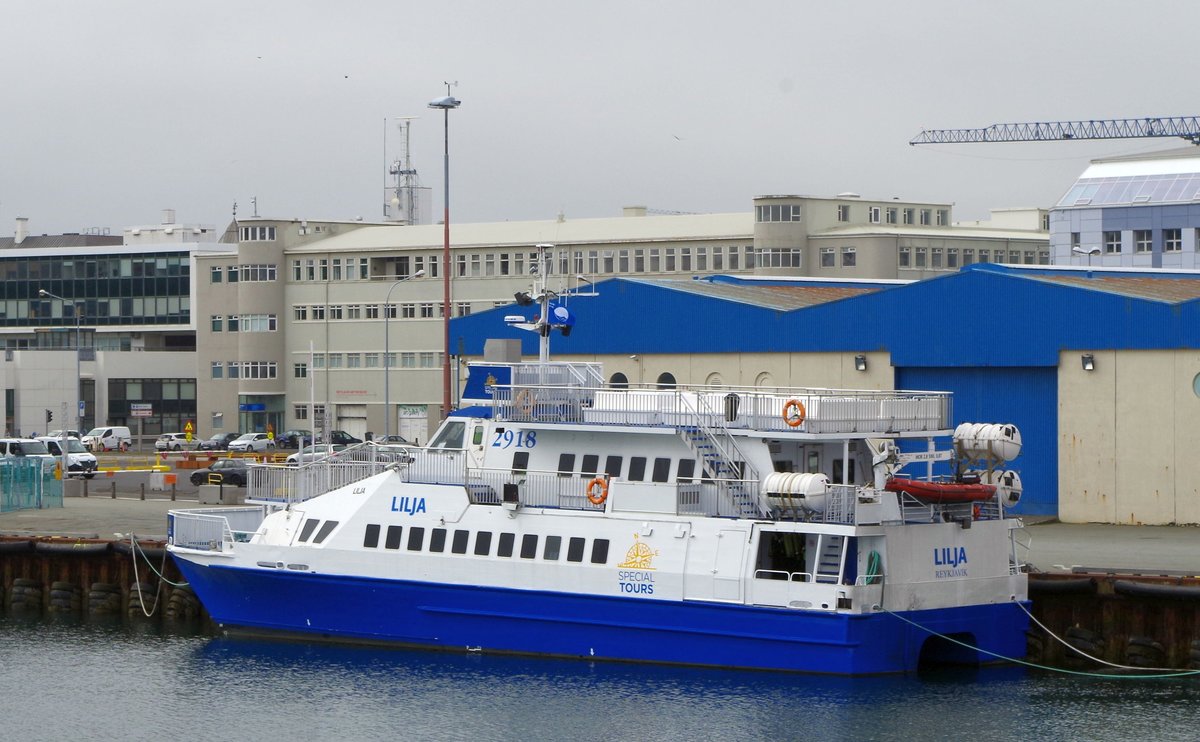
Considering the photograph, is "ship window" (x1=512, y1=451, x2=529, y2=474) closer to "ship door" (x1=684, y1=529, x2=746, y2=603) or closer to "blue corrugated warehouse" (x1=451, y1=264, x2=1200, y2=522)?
"ship door" (x1=684, y1=529, x2=746, y2=603)

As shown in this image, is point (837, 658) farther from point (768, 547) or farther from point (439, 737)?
point (439, 737)

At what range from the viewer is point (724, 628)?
30484 millimetres

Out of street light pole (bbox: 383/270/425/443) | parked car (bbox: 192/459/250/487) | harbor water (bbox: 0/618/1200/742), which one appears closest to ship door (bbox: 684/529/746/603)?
harbor water (bbox: 0/618/1200/742)

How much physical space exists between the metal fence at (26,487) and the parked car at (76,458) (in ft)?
40.6

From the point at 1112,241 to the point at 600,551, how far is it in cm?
5903

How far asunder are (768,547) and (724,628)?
5.32 feet

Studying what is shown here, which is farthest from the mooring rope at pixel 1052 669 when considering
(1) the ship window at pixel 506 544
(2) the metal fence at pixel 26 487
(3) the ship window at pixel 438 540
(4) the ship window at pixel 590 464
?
(2) the metal fence at pixel 26 487

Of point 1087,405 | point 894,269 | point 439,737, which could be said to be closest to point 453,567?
point 439,737

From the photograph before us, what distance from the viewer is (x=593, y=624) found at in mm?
31484

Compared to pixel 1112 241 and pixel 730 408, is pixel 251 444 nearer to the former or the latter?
pixel 1112 241

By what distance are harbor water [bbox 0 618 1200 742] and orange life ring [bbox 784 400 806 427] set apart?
14.1 ft

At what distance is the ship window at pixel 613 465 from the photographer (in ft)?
105

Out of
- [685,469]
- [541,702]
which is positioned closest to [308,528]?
[541,702]

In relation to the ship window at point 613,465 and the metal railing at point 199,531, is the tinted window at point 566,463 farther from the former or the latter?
the metal railing at point 199,531
